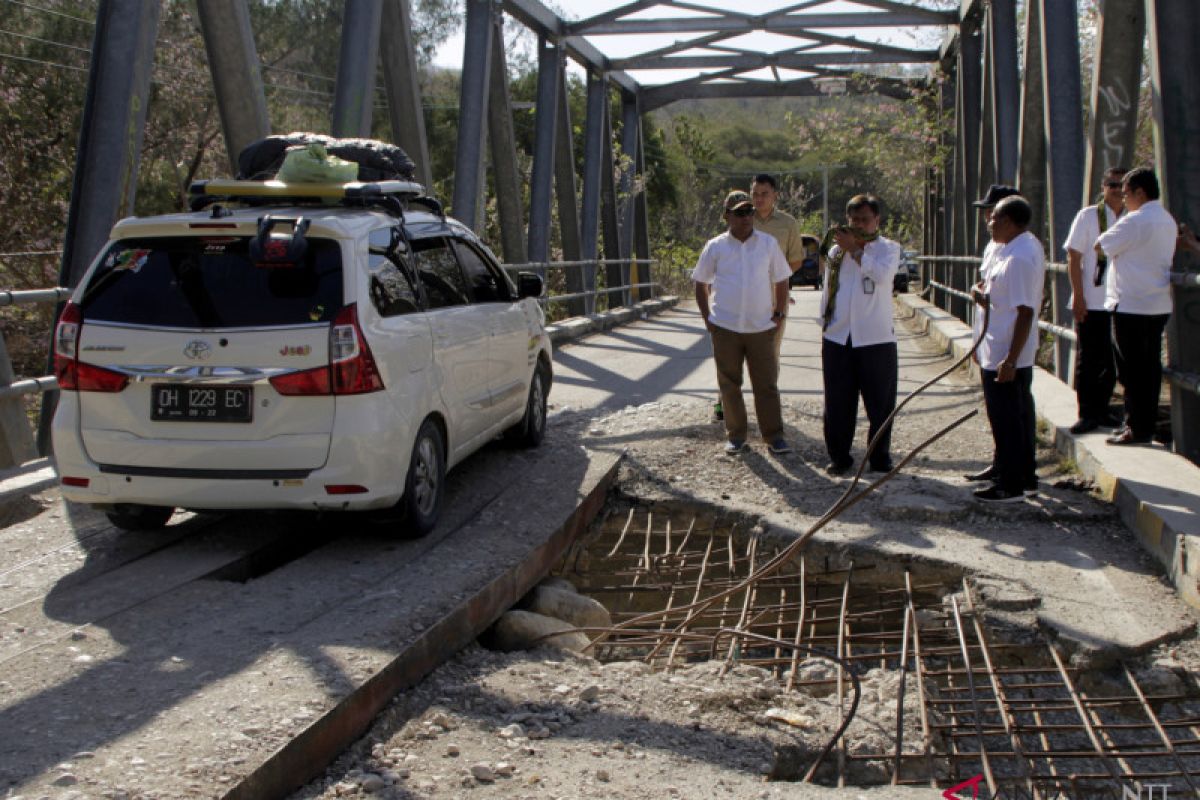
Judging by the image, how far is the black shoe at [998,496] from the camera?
6.75 metres

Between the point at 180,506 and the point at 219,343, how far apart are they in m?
0.78

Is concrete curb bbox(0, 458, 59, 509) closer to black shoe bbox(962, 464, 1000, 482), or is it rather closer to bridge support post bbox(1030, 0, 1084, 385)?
black shoe bbox(962, 464, 1000, 482)

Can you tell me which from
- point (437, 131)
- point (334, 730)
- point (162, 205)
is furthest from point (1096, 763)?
point (437, 131)

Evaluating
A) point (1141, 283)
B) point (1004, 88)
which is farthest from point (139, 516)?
point (1004, 88)

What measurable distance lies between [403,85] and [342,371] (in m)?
6.80

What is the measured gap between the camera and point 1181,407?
6.86 meters

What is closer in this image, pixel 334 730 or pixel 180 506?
pixel 334 730

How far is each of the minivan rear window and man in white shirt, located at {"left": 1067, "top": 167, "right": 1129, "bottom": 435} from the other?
501 centimetres

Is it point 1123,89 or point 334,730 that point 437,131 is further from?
point 334,730

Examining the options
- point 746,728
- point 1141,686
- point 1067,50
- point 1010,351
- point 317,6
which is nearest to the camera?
point 746,728

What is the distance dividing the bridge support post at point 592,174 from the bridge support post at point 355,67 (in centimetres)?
1061

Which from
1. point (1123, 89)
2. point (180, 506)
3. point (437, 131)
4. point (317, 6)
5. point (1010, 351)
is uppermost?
point (317, 6)

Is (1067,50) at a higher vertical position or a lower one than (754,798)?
higher

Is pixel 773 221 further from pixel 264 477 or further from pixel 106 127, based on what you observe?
pixel 264 477
